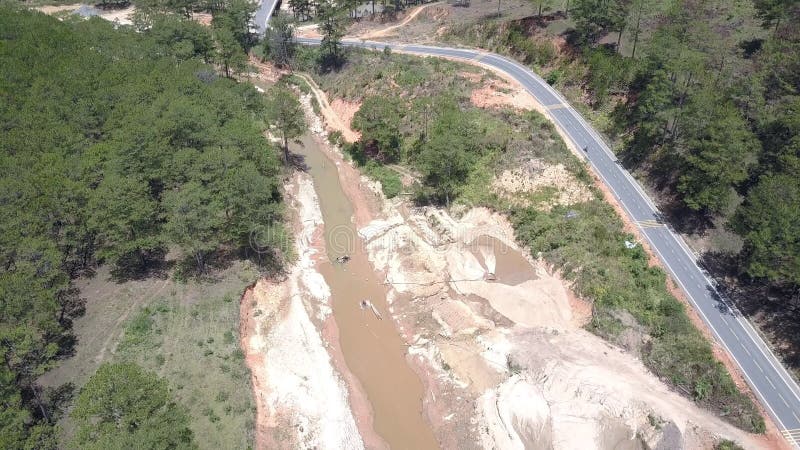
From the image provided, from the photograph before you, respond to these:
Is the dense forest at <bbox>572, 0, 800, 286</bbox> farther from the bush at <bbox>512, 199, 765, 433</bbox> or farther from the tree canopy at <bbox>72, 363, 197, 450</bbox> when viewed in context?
the tree canopy at <bbox>72, 363, 197, 450</bbox>

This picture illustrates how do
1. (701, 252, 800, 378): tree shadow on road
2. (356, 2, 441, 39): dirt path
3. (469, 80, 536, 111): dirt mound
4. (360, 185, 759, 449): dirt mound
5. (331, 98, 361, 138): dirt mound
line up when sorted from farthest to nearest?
(356, 2, 441, 39): dirt path
(331, 98, 361, 138): dirt mound
(469, 80, 536, 111): dirt mound
(701, 252, 800, 378): tree shadow on road
(360, 185, 759, 449): dirt mound

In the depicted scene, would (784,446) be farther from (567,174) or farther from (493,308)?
(567,174)

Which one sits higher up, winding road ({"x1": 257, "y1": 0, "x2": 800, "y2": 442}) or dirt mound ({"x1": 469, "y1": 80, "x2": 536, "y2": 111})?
dirt mound ({"x1": 469, "y1": 80, "x2": 536, "y2": 111})

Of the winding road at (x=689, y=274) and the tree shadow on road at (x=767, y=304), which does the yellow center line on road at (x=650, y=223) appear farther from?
the tree shadow on road at (x=767, y=304)

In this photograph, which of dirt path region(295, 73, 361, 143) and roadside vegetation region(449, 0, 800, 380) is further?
dirt path region(295, 73, 361, 143)

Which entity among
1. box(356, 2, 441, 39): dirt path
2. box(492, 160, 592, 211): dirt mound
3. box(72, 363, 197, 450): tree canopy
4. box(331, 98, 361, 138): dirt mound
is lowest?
box(72, 363, 197, 450): tree canopy

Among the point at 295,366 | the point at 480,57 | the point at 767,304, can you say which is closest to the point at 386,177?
the point at 295,366

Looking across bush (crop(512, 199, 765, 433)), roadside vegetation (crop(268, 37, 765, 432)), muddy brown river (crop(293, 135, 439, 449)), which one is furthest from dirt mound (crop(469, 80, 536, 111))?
muddy brown river (crop(293, 135, 439, 449))

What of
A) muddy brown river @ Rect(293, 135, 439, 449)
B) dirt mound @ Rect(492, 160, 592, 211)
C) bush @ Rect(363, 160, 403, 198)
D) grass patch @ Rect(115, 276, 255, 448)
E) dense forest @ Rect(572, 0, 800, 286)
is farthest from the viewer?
bush @ Rect(363, 160, 403, 198)
